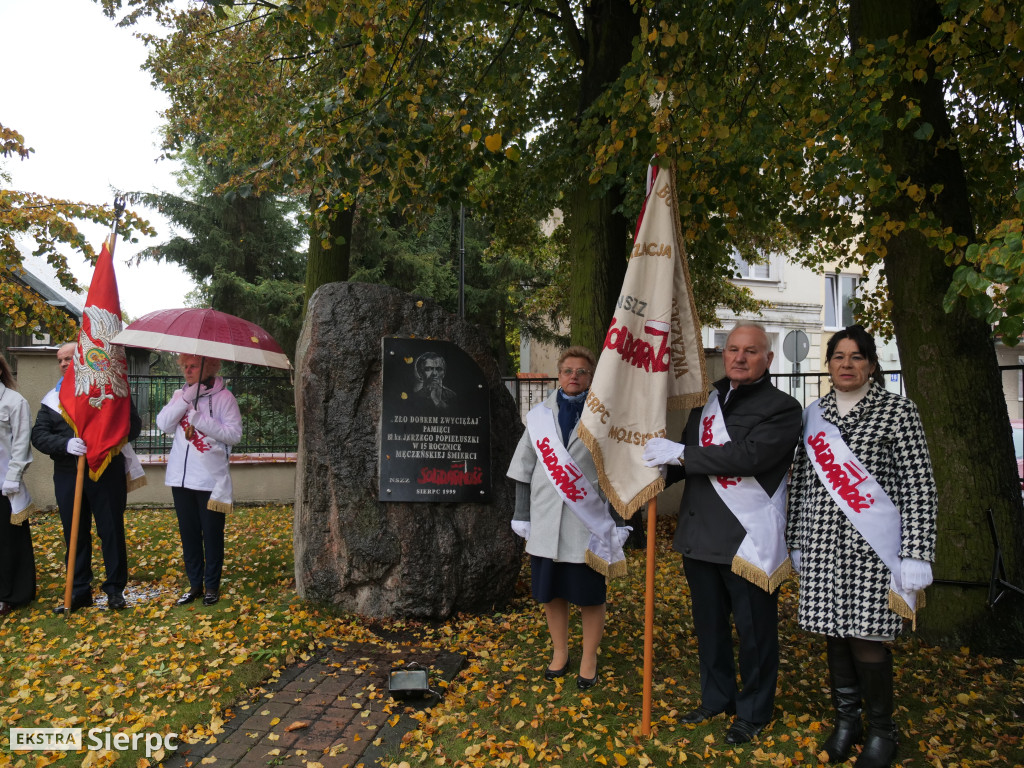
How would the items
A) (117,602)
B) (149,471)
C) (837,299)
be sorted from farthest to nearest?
(837,299) < (149,471) < (117,602)

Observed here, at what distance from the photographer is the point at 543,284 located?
2009 cm

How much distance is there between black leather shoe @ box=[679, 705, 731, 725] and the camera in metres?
3.76

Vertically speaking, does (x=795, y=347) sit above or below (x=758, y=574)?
above

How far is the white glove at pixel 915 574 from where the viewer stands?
3.09 metres

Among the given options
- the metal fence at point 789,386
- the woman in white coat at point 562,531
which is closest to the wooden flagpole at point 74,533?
the woman in white coat at point 562,531

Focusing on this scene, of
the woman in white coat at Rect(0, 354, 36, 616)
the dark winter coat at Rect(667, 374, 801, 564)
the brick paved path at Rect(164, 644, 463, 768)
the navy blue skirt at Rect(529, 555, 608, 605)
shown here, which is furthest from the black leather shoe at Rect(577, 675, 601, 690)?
the woman in white coat at Rect(0, 354, 36, 616)

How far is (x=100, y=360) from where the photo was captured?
18.6 ft

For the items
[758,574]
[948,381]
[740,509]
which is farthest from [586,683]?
[948,381]

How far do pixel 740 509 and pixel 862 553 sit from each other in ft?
1.82

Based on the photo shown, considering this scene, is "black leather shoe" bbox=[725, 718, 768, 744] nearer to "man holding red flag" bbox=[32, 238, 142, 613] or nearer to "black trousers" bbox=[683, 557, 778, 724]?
"black trousers" bbox=[683, 557, 778, 724]

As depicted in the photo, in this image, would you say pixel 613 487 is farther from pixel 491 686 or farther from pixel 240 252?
pixel 240 252

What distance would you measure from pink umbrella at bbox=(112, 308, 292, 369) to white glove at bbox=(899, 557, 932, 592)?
4174 millimetres

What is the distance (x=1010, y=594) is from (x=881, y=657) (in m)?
2.17

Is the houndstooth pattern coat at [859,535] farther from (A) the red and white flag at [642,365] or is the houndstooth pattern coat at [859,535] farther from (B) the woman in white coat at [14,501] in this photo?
(B) the woman in white coat at [14,501]
